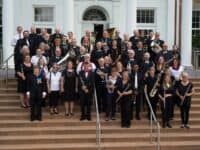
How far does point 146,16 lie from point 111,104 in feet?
35.5

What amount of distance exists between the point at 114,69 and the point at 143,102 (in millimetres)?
1631

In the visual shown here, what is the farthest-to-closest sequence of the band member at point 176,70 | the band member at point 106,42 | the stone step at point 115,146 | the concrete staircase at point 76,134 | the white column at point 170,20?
the white column at point 170,20, the band member at point 106,42, the band member at point 176,70, the concrete staircase at point 76,134, the stone step at point 115,146

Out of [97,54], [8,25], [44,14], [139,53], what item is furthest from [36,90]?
[44,14]

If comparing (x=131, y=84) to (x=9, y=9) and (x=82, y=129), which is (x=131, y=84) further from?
(x=9, y=9)

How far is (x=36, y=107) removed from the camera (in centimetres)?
1667

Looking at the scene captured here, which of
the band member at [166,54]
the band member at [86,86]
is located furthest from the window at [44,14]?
the band member at [86,86]

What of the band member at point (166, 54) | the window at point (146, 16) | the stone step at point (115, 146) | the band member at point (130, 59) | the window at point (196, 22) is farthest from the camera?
the window at point (196, 22)

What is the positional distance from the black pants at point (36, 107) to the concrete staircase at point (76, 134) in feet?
0.76

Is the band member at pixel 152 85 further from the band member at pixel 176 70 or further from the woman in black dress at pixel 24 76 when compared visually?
the woman in black dress at pixel 24 76

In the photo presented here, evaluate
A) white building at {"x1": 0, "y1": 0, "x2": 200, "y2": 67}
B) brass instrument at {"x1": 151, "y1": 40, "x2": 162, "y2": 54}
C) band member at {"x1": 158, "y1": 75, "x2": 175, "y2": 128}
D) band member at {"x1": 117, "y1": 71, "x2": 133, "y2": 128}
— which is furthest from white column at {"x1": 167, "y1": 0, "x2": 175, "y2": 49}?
band member at {"x1": 117, "y1": 71, "x2": 133, "y2": 128}

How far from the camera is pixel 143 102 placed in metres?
17.6

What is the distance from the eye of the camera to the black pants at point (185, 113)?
16.7 m

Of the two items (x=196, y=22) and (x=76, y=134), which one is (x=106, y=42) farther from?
(x=196, y=22)

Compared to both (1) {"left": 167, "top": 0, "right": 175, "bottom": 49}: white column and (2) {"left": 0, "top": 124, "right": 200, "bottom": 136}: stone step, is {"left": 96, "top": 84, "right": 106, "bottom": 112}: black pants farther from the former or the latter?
(1) {"left": 167, "top": 0, "right": 175, "bottom": 49}: white column
